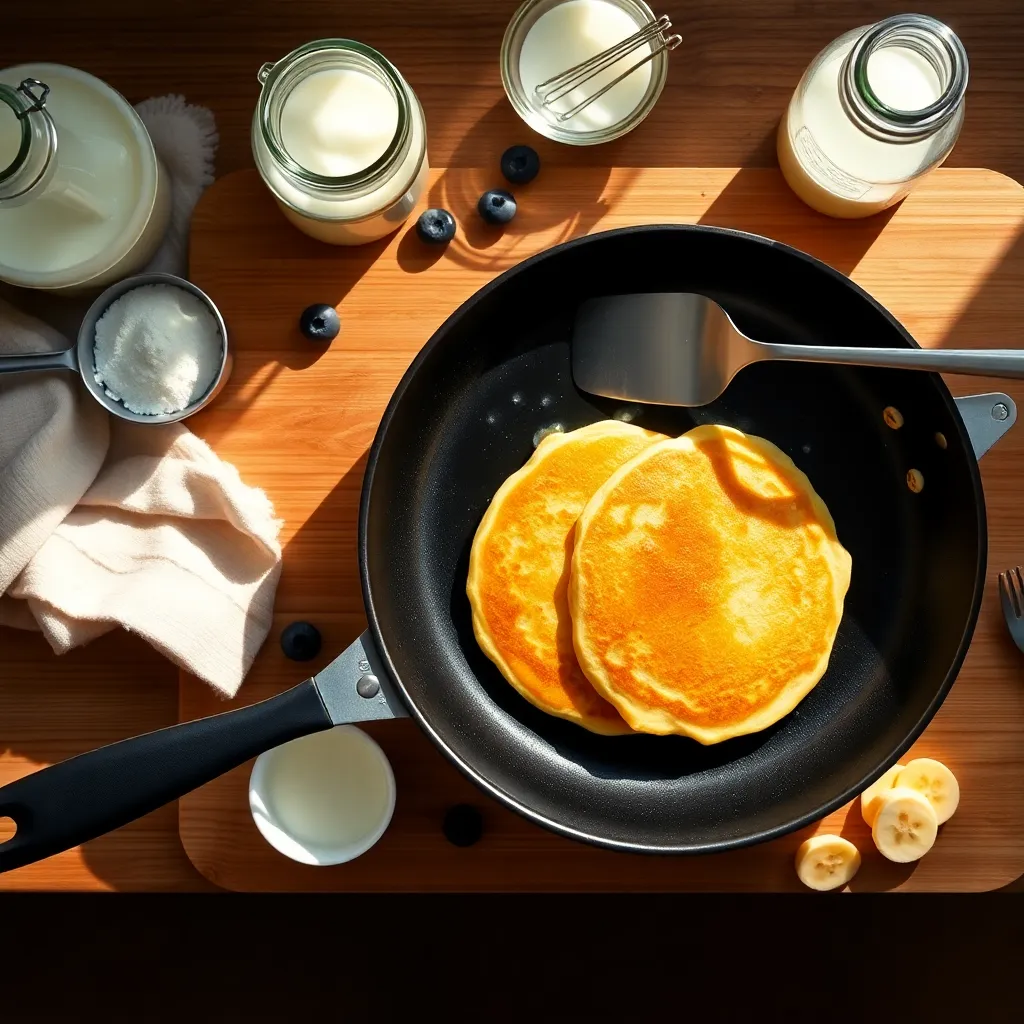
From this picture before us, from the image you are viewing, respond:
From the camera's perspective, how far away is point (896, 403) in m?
1.17

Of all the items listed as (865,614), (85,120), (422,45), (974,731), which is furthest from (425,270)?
(974,731)

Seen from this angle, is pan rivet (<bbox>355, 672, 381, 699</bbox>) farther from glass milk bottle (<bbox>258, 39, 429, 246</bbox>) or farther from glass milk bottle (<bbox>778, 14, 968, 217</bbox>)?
glass milk bottle (<bbox>778, 14, 968, 217</bbox>)

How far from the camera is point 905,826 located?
1123 mm

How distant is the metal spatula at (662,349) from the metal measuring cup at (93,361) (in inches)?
18.1

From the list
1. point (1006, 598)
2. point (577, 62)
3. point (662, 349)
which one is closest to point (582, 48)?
point (577, 62)

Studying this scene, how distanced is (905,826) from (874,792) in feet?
0.18

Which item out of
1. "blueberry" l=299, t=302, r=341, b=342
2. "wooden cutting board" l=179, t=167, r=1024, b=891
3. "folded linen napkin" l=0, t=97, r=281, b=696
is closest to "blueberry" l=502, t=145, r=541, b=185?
"wooden cutting board" l=179, t=167, r=1024, b=891

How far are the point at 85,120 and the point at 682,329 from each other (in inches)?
31.0

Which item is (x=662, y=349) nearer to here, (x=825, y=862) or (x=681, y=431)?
(x=681, y=431)

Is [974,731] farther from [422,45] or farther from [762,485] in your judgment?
[422,45]

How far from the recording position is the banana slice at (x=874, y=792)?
3.80 ft
